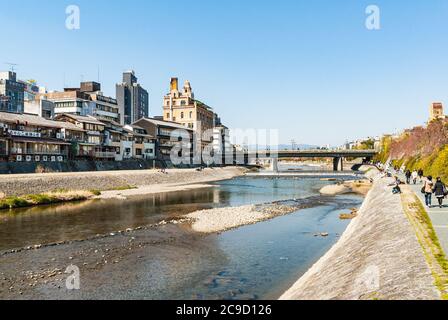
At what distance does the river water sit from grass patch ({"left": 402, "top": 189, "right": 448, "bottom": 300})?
214 inches

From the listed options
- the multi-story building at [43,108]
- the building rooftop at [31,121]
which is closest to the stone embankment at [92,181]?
the building rooftop at [31,121]

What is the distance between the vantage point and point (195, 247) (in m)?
21.8

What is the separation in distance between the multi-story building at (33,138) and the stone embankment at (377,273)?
5551 cm

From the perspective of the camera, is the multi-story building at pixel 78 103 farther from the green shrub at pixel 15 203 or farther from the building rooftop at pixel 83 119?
the green shrub at pixel 15 203

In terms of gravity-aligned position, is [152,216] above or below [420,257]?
below

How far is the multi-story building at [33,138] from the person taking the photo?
5588 centimetres

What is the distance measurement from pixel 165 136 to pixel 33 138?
46.0 meters

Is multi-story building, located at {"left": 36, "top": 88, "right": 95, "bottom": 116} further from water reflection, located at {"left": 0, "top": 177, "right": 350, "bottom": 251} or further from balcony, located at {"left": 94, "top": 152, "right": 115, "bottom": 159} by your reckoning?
water reflection, located at {"left": 0, "top": 177, "right": 350, "bottom": 251}

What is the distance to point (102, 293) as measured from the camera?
14.4 metres

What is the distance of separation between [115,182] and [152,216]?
A: 2708cm

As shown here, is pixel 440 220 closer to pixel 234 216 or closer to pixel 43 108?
pixel 234 216

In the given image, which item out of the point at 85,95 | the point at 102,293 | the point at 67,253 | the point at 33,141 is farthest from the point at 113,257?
the point at 85,95

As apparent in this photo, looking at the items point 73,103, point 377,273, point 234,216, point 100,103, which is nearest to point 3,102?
point 73,103
